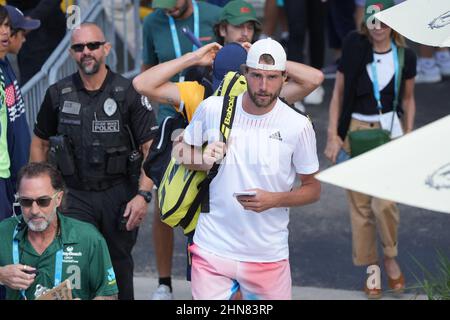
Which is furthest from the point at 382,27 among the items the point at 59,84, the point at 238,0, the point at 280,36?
the point at 280,36

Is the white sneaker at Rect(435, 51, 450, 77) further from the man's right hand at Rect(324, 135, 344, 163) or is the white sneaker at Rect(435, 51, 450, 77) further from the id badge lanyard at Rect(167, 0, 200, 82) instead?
the id badge lanyard at Rect(167, 0, 200, 82)

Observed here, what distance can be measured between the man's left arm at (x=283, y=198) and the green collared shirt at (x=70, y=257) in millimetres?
847

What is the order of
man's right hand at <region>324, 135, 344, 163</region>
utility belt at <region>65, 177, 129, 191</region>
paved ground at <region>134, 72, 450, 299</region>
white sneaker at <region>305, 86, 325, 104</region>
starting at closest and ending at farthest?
utility belt at <region>65, 177, 129, 191</region>, man's right hand at <region>324, 135, 344, 163</region>, paved ground at <region>134, 72, 450, 299</region>, white sneaker at <region>305, 86, 325, 104</region>

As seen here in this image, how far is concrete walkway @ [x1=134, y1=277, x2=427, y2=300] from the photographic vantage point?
Answer: 26.4 feet

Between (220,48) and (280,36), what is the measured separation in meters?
6.59

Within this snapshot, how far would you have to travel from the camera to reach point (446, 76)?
39.1 feet

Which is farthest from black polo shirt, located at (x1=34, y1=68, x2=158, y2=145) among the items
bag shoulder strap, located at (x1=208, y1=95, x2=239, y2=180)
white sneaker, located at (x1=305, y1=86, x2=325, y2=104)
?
white sneaker, located at (x1=305, y1=86, x2=325, y2=104)

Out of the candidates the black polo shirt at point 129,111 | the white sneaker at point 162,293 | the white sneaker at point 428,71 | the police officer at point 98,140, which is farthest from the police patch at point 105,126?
the white sneaker at point 428,71

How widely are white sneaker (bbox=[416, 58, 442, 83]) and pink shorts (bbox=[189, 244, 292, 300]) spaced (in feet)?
19.6

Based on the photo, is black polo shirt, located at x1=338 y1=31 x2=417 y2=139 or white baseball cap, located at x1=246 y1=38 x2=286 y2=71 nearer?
white baseball cap, located at x1=246 y1=38 x2=286 y2=71

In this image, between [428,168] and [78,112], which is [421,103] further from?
[428,168]

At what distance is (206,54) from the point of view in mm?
6582

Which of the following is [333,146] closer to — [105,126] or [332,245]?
[332,245]
